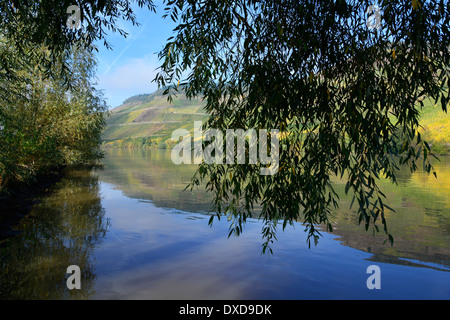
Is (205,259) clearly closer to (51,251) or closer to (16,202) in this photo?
(51,251)

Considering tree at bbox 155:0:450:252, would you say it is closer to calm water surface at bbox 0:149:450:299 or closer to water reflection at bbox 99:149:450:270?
water reflection at bbox 99:149:450:270

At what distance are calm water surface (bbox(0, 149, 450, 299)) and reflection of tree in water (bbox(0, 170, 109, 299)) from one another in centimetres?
3

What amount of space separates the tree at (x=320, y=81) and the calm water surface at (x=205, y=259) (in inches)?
120

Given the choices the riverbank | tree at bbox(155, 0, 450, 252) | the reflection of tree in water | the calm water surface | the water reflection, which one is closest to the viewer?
tree at bbox(155, 0, 450, 252)

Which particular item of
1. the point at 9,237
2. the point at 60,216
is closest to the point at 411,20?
the point at 9,237

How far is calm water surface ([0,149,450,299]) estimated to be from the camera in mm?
7758

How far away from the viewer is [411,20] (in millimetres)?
5125

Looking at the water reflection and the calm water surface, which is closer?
the calm water surface

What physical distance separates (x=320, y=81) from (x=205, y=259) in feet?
20.5

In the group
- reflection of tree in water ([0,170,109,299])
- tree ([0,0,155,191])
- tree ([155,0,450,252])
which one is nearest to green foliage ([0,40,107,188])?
tree ([0,0,155,191])

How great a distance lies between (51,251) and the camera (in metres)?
10.1

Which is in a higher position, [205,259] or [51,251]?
[51,251]

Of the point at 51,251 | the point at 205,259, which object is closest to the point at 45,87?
the point at 51,251

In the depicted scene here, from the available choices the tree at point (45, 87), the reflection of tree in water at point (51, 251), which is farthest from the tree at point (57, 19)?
the reflection of tree in water at point (51, 251)
